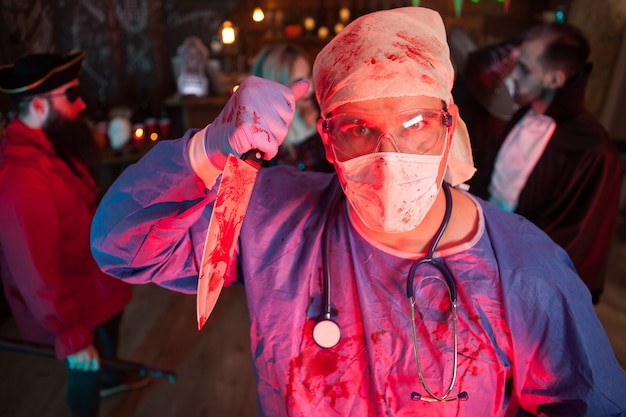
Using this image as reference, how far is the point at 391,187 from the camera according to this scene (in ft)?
3.39

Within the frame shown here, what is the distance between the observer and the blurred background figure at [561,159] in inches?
93.0

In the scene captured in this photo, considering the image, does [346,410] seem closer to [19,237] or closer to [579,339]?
[579,339]

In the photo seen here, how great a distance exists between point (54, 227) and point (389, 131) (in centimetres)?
154

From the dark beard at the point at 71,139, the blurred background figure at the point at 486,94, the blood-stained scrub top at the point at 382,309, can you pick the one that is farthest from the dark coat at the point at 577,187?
the dark beard at the point at 71,139

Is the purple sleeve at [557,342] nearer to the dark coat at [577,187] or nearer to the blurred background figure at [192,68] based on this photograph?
the dark coat at [577,187]

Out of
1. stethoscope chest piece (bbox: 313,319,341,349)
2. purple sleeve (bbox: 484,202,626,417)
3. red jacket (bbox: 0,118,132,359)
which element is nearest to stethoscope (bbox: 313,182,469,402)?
stethoscope chest piece (bbox: 313,319,341,349)

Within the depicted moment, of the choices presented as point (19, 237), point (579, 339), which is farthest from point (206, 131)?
point (19, 237)

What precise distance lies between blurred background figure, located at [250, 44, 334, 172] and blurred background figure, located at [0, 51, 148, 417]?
113cm

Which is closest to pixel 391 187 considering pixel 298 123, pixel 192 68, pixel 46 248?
pixel 46 248

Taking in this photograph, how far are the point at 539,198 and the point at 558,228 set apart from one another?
0.22m

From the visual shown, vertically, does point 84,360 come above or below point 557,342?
below

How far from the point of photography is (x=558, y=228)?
2.40m

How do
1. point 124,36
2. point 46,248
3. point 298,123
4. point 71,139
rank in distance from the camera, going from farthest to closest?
point 124,36 < point 298,123 < point 71,139 < point 46,248

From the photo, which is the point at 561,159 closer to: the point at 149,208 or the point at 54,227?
the point at 149,208
